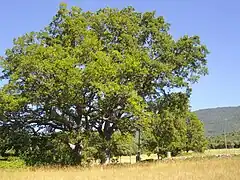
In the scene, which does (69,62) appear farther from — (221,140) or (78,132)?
(221,140)

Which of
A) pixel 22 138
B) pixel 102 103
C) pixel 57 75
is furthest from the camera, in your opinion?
pixel 22 138

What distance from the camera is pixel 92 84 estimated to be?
26469 mm

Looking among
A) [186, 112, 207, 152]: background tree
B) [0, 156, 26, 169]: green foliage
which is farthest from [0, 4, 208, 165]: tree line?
[186, 112, 207, 152]: background tree

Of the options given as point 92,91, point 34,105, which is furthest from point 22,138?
point 92,91

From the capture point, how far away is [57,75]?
86.7 feet

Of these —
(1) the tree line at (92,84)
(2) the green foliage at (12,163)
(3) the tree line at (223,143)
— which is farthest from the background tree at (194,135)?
(2) the green foliage at (12,163)

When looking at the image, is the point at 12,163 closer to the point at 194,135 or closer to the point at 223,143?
the point at 194,135

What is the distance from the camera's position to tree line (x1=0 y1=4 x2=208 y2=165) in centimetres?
2727

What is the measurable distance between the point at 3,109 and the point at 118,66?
29.4ft

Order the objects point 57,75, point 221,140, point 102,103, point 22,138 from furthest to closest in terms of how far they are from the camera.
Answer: point 221,140 → point 22,138 → point 102,103 → point 57,75

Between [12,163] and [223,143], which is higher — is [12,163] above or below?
below

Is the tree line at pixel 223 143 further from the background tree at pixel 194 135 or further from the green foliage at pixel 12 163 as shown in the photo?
the green foliage at pixel 12 163

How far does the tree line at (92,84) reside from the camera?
89.5 feet

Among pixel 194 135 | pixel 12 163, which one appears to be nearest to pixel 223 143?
pixel 194 135
